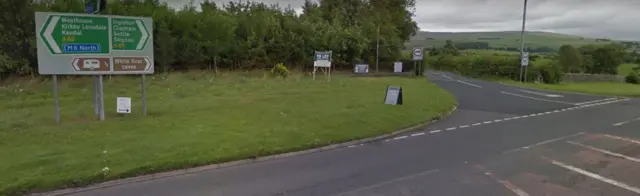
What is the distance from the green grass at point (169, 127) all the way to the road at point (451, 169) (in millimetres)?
682

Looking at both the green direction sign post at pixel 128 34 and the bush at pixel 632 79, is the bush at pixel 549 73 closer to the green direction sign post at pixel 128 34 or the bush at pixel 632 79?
the bush at pixel 632 79

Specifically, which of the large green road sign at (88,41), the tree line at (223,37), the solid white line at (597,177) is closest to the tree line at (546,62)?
the tree line at (223,37)

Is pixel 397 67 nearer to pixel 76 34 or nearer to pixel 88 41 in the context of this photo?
pixel 88 41

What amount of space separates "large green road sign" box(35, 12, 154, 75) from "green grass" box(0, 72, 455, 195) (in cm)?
127

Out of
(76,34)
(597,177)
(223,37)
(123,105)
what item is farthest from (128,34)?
(223,37)

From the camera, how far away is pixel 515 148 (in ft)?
26.6

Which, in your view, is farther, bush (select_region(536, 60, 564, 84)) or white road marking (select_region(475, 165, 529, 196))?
bush (select_region(536, 60, 564, 84))

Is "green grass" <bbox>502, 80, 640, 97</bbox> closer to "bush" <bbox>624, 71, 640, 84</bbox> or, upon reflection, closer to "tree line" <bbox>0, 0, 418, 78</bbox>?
"tree line" <bbox>0, 0, 418, 78</bbox>

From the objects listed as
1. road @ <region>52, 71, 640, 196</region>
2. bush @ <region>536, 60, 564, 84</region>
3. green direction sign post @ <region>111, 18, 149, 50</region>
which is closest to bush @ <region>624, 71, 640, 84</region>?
bush @ <region>536, 60, 564, 84</region>

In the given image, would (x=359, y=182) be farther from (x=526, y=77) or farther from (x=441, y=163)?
(x=526, y=77)

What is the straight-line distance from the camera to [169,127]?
8.99 meters

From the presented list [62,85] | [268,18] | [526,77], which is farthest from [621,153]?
[526,77]

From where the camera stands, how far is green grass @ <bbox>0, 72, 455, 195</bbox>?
20.0ft

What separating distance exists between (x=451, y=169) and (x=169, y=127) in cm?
589
